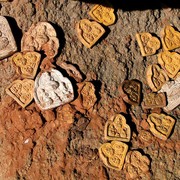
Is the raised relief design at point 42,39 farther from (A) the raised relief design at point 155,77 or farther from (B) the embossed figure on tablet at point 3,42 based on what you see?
(A) the raised relief design at point 155,77

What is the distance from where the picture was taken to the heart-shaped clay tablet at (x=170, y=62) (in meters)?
2.58

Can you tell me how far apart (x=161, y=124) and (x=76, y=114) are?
476mm

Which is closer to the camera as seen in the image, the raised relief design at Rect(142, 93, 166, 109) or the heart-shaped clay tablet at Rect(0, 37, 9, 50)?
the heart-shaped clay tablet at Rect(0, 37, 9, 50)

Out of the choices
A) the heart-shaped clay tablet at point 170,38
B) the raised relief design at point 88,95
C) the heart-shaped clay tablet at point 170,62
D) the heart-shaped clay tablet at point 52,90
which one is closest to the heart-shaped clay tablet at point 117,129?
the raised relief design at point 88,95

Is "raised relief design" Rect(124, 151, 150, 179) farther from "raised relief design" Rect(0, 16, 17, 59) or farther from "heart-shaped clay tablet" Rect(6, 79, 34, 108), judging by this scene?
"raised relief design" Rect(0, 16, 17, 59)

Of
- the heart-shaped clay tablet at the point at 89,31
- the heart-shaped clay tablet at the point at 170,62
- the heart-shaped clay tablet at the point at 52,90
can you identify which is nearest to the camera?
the heart-shaped clay tablet at the point at 52,90

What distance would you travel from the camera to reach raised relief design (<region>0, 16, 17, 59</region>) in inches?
93.0

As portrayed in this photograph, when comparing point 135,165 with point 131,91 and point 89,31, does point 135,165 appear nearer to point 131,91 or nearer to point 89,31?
point 131,91

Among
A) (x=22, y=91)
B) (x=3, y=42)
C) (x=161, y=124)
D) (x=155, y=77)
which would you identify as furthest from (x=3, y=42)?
(x=161, y=124)

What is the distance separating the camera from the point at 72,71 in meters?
2.44

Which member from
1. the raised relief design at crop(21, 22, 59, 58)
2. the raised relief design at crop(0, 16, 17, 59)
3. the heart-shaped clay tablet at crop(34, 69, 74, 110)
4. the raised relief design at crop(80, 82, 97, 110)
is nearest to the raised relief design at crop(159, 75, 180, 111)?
the raised relief design at crop(80, 82, 97, 110)

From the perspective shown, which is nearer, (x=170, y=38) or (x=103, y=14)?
(x=103, y=14)

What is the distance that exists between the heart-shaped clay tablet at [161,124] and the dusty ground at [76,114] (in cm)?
4

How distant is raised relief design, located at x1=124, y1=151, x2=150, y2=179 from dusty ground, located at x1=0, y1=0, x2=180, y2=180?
42 mm
